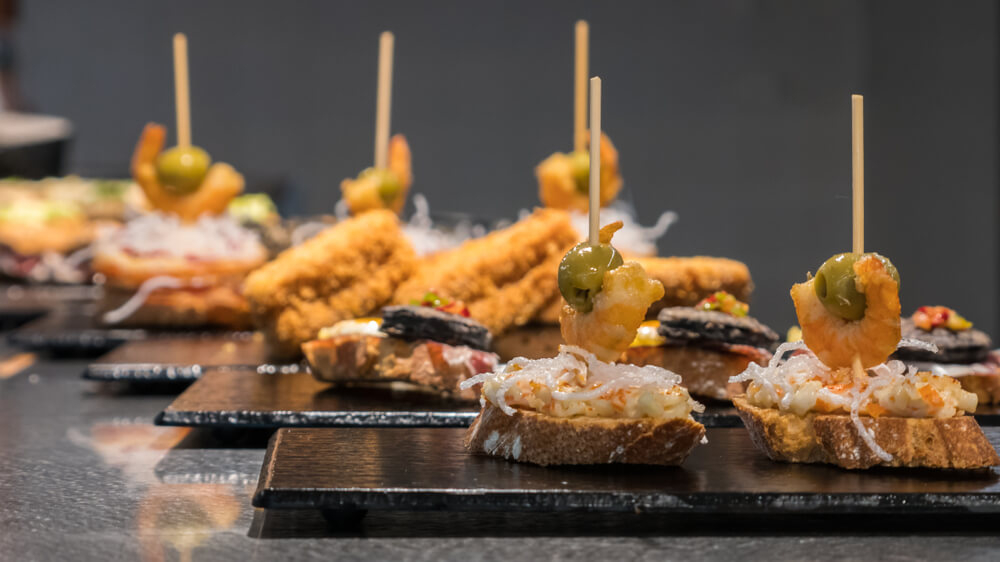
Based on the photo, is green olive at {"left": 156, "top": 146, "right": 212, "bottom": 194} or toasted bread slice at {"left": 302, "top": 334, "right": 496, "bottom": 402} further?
green olive at {"left": 156, "top": 146, "right": 212, "bottom": 194}

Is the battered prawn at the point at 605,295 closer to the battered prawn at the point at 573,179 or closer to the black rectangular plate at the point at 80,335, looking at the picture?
the battered prawn at the point at 573,179

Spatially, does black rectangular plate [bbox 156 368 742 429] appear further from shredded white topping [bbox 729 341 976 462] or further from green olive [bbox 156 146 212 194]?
green olive [bbox 156 146 212 194]

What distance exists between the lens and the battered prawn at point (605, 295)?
252 cm

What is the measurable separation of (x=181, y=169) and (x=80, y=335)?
104 centimetres

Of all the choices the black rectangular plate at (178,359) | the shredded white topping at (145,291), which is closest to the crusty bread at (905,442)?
the black rectangular plate at (178,359)

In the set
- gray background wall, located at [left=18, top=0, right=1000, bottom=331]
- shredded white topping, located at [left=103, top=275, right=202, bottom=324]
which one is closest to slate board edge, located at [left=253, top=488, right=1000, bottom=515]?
shredded white topping, located at [left=103, top=275, right=202, bottom=324]

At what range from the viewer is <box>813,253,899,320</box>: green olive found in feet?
8.35

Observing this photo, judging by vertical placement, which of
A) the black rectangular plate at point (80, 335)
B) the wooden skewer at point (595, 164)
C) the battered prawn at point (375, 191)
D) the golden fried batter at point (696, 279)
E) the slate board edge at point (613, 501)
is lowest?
the black rectangular plate at point (80, 335)

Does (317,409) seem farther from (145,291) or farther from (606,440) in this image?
(145,291)

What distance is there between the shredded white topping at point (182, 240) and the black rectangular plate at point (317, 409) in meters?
2.07

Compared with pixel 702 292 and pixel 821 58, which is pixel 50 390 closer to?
pixel 702 292

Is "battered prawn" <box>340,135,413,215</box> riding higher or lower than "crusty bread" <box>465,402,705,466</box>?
higher

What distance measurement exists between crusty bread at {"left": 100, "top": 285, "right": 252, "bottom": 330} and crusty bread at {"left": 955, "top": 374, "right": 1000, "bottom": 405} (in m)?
3.38

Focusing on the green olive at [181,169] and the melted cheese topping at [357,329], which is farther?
the green olive at [181,169]
